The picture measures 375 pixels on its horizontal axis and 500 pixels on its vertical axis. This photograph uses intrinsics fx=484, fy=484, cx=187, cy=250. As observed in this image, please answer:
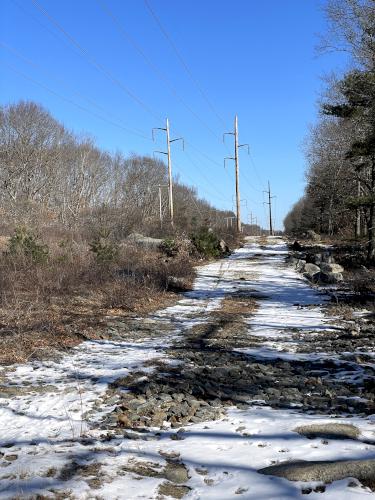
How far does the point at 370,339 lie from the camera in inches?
341

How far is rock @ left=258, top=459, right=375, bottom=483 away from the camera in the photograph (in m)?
3.60

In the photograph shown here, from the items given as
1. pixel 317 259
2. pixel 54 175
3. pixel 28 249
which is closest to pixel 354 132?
pixel 317 259

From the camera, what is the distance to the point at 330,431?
451cm

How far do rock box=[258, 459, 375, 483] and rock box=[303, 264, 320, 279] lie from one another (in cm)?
1505

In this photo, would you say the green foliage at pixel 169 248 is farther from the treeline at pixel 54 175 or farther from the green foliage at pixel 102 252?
the treeline at pixel 54 175

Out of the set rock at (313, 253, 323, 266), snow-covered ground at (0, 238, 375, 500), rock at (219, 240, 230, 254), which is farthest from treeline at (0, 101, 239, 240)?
snow-covered ground at (0, 238, 375, 500)

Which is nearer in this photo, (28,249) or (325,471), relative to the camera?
(325,471)

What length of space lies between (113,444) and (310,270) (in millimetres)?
16191

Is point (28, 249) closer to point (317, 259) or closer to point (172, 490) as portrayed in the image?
point (317, 259)

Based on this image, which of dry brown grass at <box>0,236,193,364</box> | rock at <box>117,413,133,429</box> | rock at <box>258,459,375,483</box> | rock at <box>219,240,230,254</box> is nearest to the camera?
rock at <box>258,459,375,483</box>

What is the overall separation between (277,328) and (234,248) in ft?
71.4

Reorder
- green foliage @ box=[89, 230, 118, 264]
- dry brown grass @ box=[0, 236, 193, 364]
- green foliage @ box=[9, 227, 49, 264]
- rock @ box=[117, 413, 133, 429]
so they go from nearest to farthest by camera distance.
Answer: rock @ box=[117, 413, 133, 429] → dry brown grass @ box=[0, 236, 193, 364] → green foliage @ box=[9, 227, 49, 264] → green foliage @ box=[89, 230, 118, 264]

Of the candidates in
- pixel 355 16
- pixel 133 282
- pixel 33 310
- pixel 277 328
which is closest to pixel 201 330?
pixel 277 328

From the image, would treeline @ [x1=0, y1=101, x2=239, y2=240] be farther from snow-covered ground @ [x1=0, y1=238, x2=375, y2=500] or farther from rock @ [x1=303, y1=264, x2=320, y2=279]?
snow-covered ground @ [x1=0, y1=238, x2=375, y2=500]
